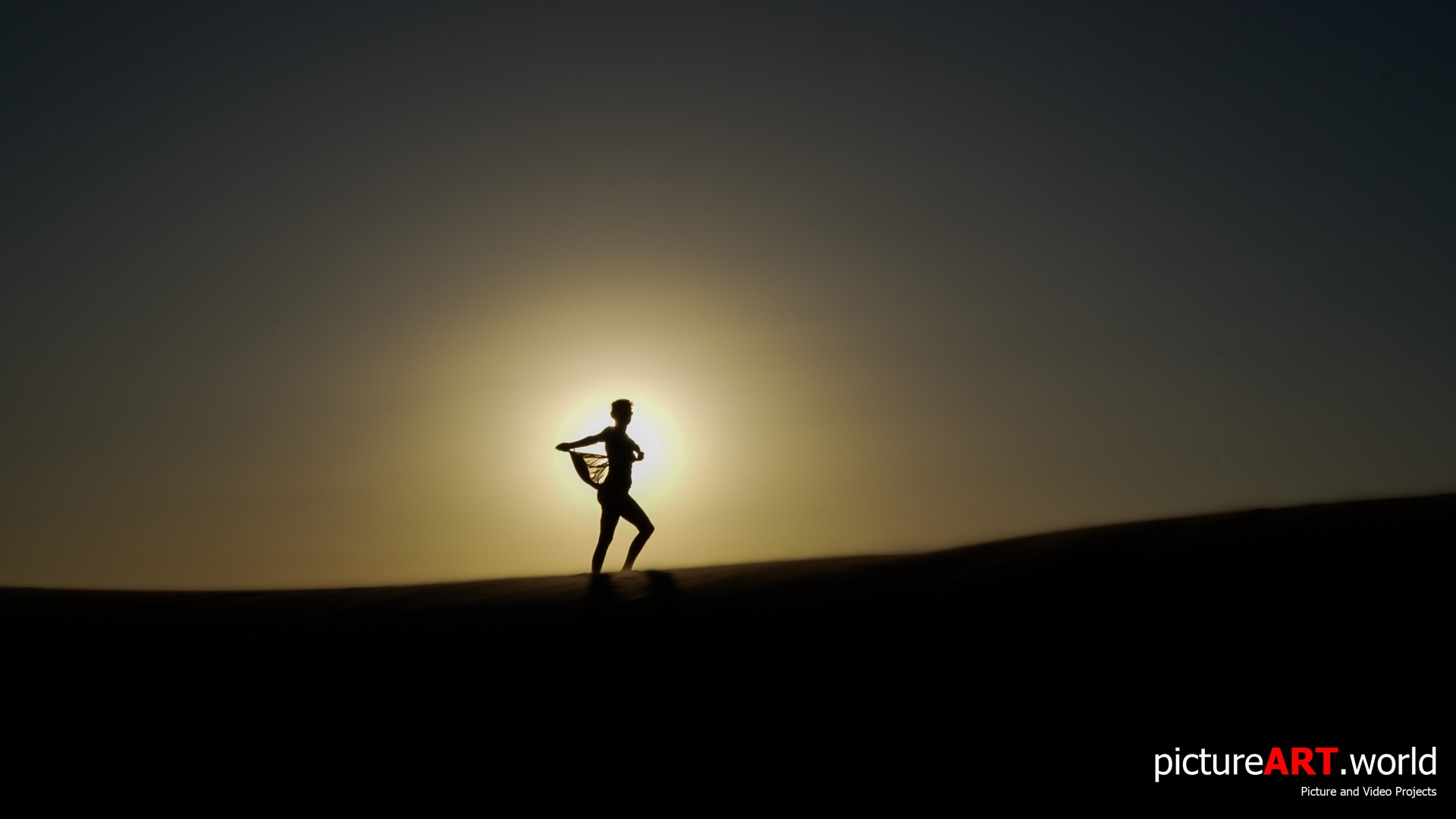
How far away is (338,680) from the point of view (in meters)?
5.78

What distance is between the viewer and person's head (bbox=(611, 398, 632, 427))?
33.1 feet

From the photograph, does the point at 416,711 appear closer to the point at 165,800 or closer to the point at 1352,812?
the point at 165,800

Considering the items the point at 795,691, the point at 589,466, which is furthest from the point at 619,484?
the point at 795,691

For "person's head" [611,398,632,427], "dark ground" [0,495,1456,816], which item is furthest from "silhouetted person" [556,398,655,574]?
"dark ground" [0,495,1456,816]

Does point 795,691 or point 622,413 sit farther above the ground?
point 622,413

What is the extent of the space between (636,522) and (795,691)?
5214 millimetres

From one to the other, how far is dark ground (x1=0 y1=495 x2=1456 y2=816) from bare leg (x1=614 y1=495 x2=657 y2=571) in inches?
97.1

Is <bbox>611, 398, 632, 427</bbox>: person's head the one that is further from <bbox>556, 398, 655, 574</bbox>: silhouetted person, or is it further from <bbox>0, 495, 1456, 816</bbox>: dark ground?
<bbox>0, 495, 1456, 816</bbox>: dark ground

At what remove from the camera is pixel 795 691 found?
5.05 meters

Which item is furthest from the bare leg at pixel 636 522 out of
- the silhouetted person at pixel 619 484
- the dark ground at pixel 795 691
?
the dark ground at pixel 795 691

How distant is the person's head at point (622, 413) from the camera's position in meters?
10.1

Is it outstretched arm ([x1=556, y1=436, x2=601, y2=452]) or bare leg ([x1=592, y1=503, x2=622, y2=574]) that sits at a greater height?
outstretched arm ([x1=556, y1=436, x2=601, y2=452])

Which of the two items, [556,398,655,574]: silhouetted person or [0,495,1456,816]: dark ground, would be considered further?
[556,398,655,574]: silhouetted person

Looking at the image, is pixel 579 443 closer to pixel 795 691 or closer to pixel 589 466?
pixel 589 466
